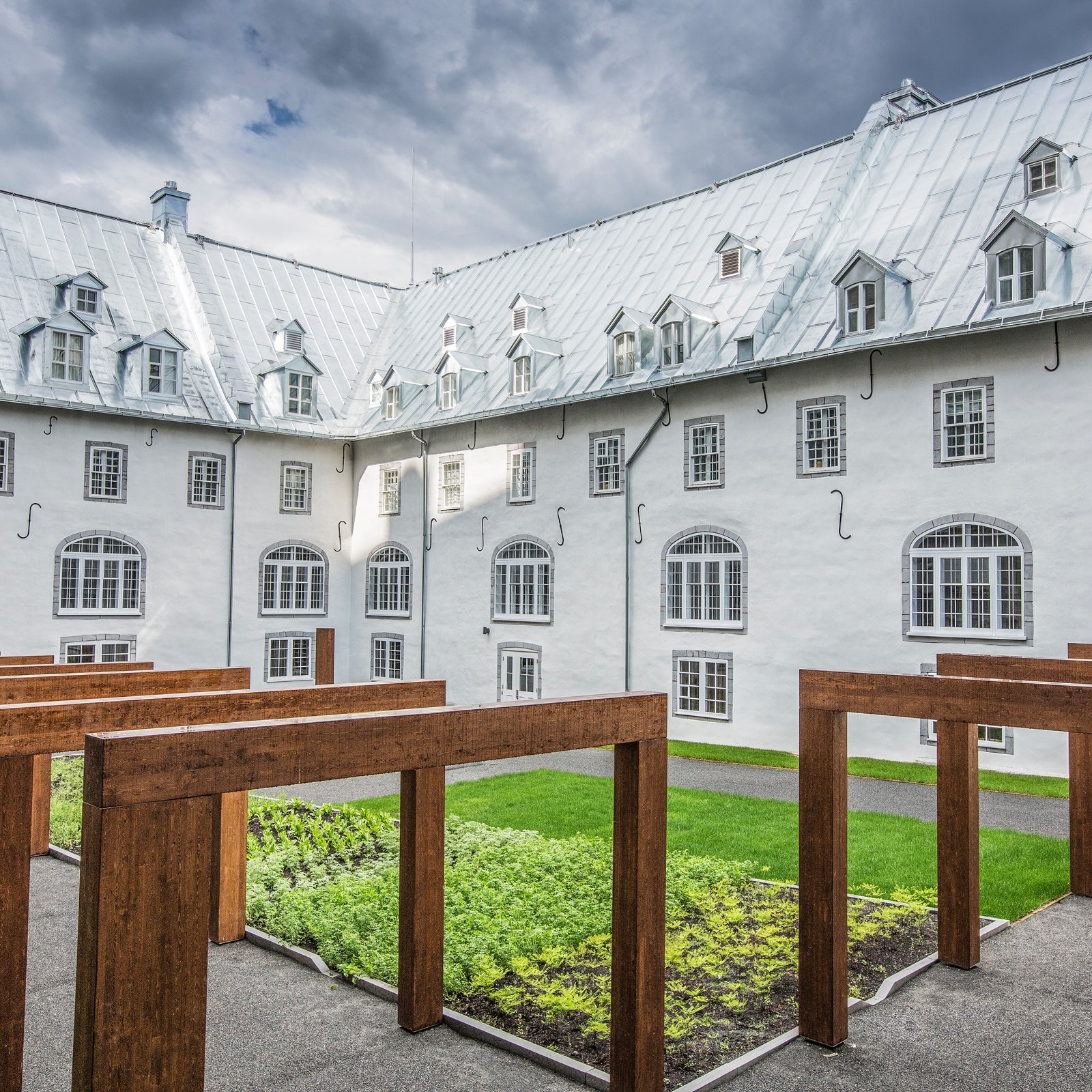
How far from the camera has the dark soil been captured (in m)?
6.06

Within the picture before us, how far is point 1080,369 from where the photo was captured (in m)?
16.8

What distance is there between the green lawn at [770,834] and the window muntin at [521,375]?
12.3 m

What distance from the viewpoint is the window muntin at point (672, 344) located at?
22.6 m

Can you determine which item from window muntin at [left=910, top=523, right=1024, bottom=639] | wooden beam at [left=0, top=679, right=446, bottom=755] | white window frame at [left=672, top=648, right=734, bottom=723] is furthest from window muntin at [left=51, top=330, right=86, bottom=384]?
wooden beam at [left=0, top=679, right=446, bottom=755]

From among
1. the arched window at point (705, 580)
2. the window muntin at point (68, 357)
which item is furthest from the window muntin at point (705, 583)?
the window muntin at point (68, 357)

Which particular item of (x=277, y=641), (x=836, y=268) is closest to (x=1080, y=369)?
(x=836, y=268)

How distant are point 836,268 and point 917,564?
266 inches

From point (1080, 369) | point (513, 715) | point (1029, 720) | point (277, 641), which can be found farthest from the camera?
point (277, 641)

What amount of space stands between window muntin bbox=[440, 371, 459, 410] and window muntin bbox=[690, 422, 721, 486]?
8108mm

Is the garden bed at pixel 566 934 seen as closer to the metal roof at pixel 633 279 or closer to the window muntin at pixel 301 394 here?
the metal roof at pixel 633 279

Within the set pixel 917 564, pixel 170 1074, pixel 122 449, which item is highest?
pixel 122 449

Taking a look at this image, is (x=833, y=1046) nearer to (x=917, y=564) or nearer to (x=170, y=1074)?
(x=170, y=1074)

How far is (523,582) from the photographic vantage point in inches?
992

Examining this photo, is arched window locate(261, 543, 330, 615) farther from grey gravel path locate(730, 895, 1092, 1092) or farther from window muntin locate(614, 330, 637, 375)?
grey gravel path locate(730, 895, 1092, 1092)
